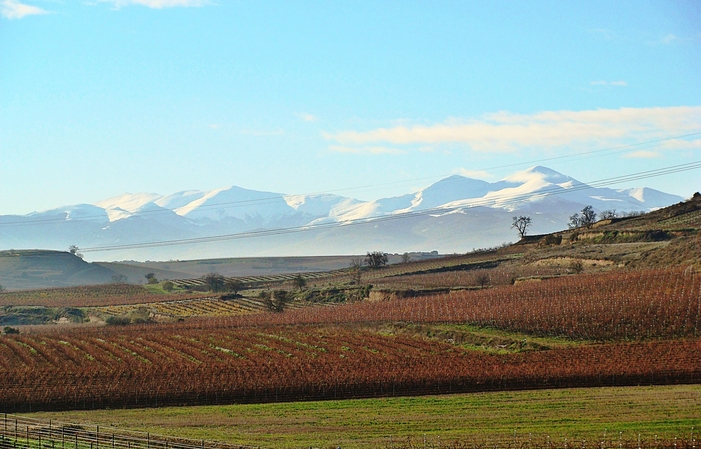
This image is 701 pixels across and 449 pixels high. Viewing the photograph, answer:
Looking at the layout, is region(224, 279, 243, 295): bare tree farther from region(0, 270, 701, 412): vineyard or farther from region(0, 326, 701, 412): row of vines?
region(0, 326, 701, 412): row of vines

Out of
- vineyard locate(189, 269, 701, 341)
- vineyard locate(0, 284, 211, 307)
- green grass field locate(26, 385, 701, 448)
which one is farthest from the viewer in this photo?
vineyard locate(0, 284, 211, 307)

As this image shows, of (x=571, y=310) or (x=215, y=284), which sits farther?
(x=215, y=284)

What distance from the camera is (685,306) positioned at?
63.9 metres

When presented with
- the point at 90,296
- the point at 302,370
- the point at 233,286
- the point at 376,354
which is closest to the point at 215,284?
the point at 233,286

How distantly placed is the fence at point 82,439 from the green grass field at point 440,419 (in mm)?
1930

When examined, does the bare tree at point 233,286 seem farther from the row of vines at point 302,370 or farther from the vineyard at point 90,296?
the row of vines at point 302,370

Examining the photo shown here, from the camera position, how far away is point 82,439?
36.5 metres

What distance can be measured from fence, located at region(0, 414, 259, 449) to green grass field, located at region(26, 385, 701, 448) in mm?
1930

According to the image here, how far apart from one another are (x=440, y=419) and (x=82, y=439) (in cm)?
1653

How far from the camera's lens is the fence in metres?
34.3

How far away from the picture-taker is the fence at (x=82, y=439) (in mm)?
34347

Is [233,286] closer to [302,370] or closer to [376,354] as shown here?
[376,354]

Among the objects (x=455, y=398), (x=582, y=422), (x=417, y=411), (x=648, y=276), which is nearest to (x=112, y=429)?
(x=417, y=411)

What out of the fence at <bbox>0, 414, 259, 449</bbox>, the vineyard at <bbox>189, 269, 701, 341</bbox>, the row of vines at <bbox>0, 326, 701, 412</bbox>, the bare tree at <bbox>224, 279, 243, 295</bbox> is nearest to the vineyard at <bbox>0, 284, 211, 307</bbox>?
the bare tree at <bbox>224, 279, 243, 295</bbox>
